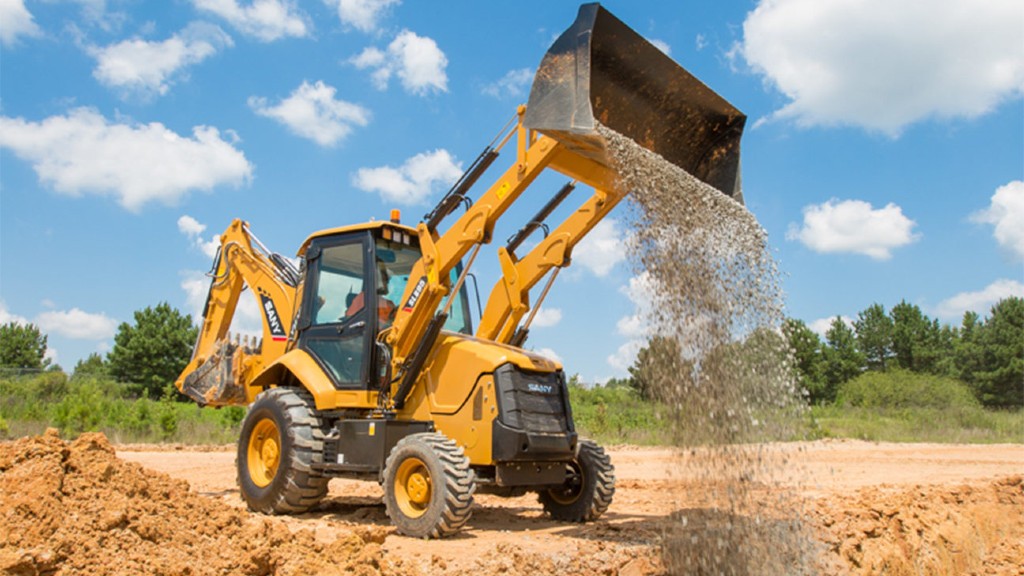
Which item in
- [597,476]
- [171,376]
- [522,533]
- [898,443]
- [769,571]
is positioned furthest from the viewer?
[171,376]

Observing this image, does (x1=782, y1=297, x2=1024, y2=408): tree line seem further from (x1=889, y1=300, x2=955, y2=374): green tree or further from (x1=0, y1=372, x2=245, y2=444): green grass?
(x1=0, y1=372, x2=245, y2=444): green grass

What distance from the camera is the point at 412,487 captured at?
5953 mm

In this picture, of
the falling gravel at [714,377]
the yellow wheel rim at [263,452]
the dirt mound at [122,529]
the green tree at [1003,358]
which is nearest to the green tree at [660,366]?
the falling gravel at [714,377]

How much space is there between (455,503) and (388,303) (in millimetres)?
2160

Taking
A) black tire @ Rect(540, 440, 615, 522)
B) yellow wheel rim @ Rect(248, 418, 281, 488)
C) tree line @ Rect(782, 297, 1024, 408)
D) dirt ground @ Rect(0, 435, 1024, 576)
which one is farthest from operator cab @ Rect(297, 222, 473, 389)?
tree line @ Rect(782, 297, 1024, 408)

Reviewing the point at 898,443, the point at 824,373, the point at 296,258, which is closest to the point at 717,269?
the point at 296,258

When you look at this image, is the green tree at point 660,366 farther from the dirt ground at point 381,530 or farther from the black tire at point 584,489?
the black tire at point 584,489

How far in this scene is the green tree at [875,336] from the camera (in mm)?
56156

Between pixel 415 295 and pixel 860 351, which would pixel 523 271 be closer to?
pixel 415 295

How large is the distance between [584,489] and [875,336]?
56668mm

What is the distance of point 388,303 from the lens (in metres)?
6.98

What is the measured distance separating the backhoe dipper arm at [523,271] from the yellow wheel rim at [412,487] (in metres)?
1.76

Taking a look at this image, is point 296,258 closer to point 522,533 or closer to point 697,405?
point 522,533

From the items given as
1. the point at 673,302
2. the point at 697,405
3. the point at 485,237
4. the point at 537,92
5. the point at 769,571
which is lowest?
the point at 769,571
